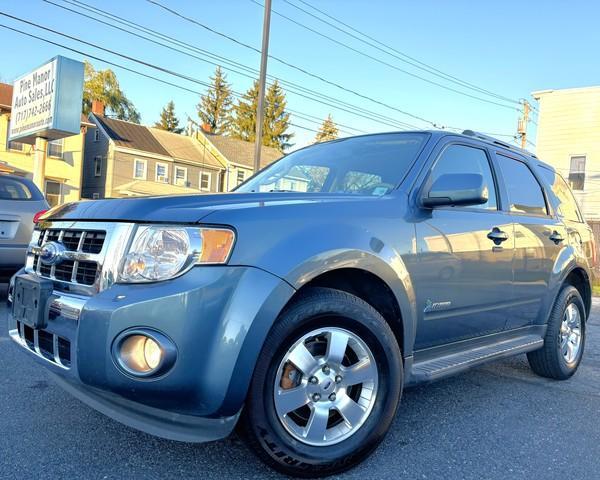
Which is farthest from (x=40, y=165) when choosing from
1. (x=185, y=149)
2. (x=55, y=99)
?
(x=185, y=149)

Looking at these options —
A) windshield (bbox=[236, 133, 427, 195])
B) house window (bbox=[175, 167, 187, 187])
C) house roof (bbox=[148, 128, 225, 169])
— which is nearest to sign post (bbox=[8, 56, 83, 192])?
windshield (bbox=[236, 133, 427, 195])

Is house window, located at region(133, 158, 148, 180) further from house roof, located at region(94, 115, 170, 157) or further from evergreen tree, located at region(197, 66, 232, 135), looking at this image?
evergreen tree, located at region(197, 66, 232, 135)

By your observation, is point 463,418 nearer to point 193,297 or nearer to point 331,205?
point 331,205

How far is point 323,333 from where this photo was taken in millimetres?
2359

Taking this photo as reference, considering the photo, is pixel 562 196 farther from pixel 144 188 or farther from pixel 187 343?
pixel 144 188

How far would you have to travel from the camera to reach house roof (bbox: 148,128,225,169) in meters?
35.0

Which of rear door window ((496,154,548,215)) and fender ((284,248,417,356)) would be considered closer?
fender ((284,248,417,356))

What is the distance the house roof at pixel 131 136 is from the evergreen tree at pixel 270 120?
1886 centimetres

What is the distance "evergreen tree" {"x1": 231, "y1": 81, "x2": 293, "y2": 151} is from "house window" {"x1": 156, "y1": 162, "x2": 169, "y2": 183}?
64.6 ft

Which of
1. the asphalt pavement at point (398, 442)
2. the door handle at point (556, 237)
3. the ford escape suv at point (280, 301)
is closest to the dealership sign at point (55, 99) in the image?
the asphalt pavement at point (398, 442)

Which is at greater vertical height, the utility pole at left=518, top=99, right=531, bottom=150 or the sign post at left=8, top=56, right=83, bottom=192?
the utility pole at left=518, top=99, right=531, bottom=150

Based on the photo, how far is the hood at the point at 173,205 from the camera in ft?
7.06

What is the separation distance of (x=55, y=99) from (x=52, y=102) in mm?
205

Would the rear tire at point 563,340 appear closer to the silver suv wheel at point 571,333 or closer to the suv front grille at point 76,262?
the silver suv wheel at point 571,333
